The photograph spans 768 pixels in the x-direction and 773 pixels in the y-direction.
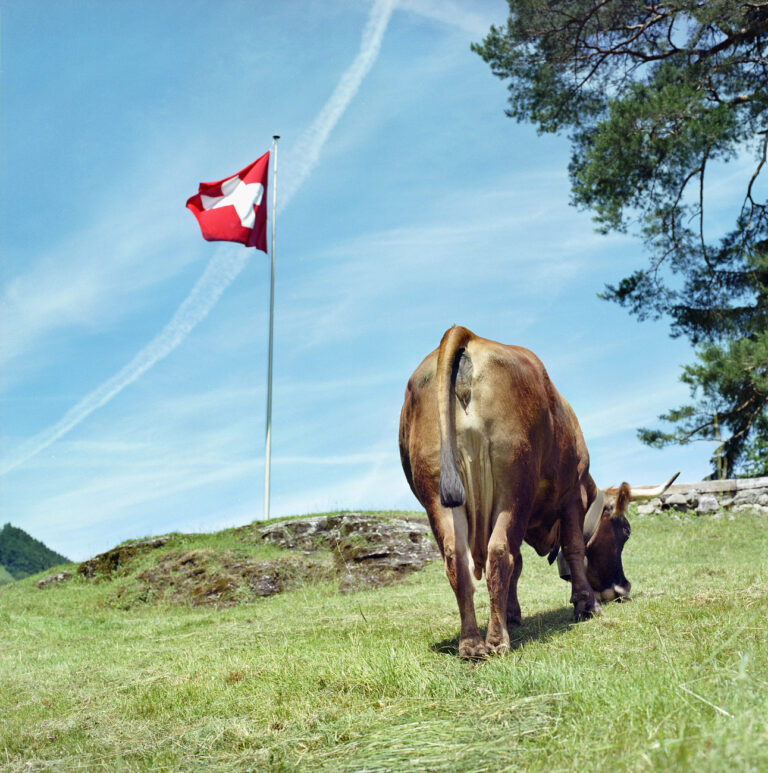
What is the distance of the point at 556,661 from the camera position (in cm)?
414

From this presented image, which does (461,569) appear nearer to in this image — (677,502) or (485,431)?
(485,431)

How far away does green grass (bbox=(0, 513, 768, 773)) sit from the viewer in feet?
8.89

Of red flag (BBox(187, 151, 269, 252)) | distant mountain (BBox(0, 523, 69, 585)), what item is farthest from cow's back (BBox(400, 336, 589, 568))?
distant mountain (BBox(0, 523, 69, 585))

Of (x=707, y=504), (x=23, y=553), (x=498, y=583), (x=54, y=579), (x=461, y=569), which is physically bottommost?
(x=498, y=583)

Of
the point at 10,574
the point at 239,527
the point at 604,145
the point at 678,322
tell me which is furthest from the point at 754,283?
the point at 10,574

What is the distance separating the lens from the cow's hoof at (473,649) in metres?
4.89

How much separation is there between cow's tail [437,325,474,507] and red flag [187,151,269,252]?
1615 centimetres

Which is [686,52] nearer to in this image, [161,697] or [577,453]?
Result: [577,453]

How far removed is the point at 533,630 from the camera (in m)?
6.09

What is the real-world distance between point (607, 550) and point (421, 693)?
3.92 m

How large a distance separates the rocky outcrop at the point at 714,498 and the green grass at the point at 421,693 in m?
8.46

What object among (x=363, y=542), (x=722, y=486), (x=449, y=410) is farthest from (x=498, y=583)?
(x=722, y=486)

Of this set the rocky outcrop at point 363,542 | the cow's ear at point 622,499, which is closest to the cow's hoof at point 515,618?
the cow's ear at point 622,499

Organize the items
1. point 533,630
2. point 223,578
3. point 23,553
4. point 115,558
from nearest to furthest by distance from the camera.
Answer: point 533,630 < point 223,578 < point 115,558 < point 23,553
